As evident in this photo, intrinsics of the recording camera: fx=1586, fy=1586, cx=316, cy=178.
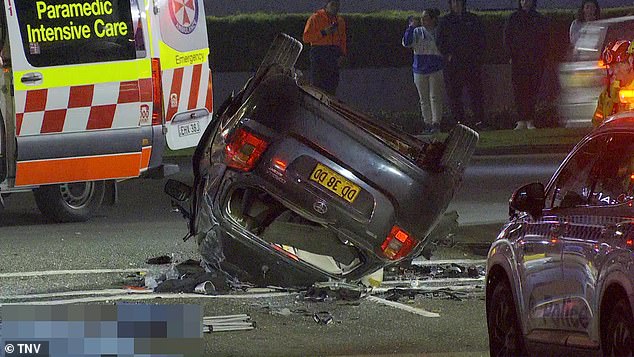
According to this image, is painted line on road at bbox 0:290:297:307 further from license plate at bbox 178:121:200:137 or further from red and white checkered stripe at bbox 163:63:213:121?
license plate at bbox 178:121:200:137

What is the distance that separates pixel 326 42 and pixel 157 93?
8161mm

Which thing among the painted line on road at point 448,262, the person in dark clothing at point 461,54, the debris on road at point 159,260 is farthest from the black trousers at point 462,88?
the debris on road at point 159,260

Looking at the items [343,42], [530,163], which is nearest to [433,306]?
[530,163]

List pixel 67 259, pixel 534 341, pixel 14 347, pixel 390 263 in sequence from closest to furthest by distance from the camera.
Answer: pixel 14 347
pixel 534 341
pixel 390 263
pixel 67 259

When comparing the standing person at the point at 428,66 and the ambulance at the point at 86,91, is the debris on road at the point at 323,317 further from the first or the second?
the standing person at the point at 428,66

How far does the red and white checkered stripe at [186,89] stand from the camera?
13.1m

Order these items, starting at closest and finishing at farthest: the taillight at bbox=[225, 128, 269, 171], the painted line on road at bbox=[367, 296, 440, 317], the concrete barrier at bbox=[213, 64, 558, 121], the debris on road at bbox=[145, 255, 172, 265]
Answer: the taillight at bbox=[225, 128, 269, 171] → the painted line on road at bbox=[367, 296, 440, 317] → the debris on road at bbox=[145, 255, 172, 265] → the concrete barrier at bbox=[213, 64, 558, 121]

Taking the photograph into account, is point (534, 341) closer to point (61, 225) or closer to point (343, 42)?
point (61, 225)

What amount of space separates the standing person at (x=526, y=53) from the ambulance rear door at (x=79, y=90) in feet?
30.3

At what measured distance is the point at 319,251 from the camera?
957cm

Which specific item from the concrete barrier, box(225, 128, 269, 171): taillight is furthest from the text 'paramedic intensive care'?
the concrete barrier

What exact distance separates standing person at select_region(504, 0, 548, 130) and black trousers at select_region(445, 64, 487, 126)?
51 cm

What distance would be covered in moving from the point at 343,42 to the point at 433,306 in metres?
11.6

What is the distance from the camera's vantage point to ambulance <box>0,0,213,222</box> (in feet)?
40.5
